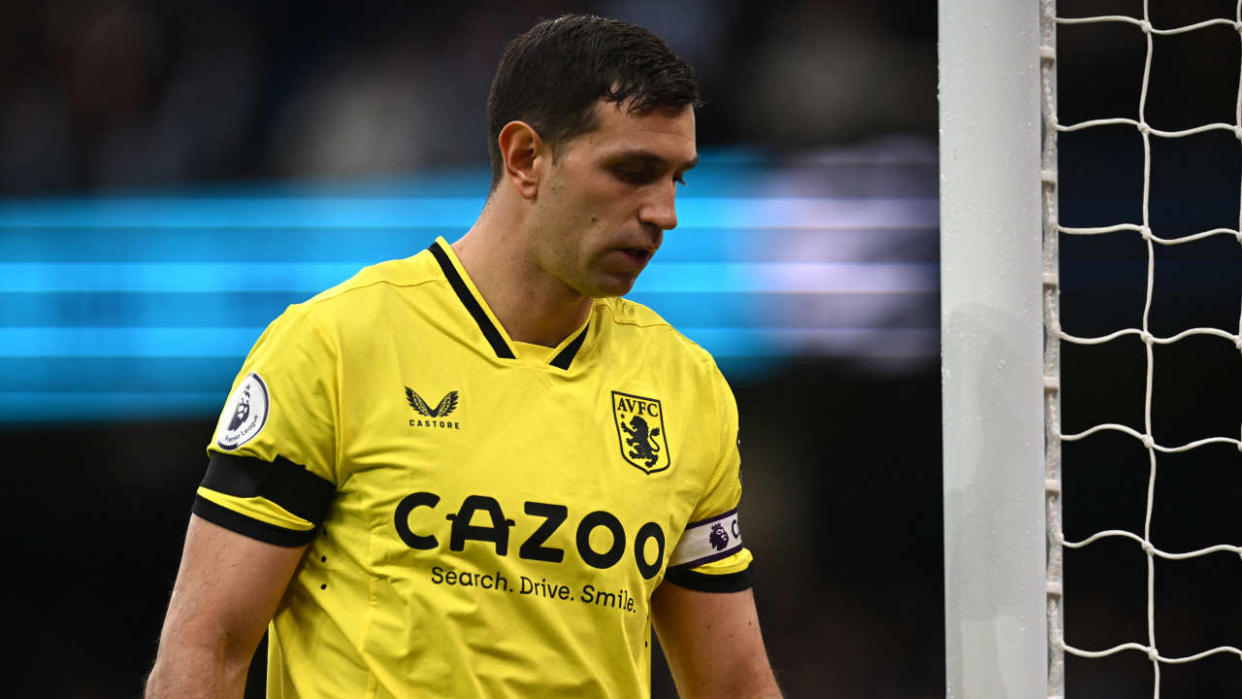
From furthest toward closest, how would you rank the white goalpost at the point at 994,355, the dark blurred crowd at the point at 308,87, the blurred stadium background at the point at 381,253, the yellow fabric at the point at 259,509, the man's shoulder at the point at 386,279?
the dark blurred crowd at the point at 308,87 < the blurred stadium background at the point at 381,253 < the white goalpost at the point at 994,355 < the man's shoulder at the point at 386,279 < the yellow fabric at the point at 259,509

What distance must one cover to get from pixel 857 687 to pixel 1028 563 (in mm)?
2627

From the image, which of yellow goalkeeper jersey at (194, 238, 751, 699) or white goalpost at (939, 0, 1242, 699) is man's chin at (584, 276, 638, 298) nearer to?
yellow goalkeeper jersey at (194, 238, 751, 699)

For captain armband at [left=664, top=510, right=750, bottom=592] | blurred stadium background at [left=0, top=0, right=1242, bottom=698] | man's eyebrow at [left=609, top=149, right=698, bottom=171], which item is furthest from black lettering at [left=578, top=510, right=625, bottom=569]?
blurred stadium background at [left=0, top=0, right=1242, bottom=698]

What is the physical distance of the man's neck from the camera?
1.47m

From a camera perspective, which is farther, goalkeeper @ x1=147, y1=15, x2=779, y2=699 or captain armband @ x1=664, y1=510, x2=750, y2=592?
captain armband @ x1=664, y1=510, x2=750, y2=592

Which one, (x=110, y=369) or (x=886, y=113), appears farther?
(x=886, y=113)

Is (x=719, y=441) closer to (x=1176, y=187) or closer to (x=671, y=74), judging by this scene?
(x=671, y=74)

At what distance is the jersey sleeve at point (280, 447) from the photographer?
1.31m

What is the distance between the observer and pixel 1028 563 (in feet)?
4.96

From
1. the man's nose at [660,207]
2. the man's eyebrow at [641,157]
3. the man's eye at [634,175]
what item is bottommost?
Result: the man's nose at [660,207]

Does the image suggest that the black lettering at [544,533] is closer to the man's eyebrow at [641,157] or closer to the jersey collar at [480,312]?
the jersey collar at [480,312]

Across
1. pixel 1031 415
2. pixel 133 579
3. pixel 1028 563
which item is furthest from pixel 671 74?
pixel 133 579

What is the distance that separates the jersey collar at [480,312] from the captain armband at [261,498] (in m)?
0.24

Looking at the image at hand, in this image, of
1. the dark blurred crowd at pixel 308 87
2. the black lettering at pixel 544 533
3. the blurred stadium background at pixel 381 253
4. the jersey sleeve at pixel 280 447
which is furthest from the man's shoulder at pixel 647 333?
the dark blurred crowd at pixel 308 87
